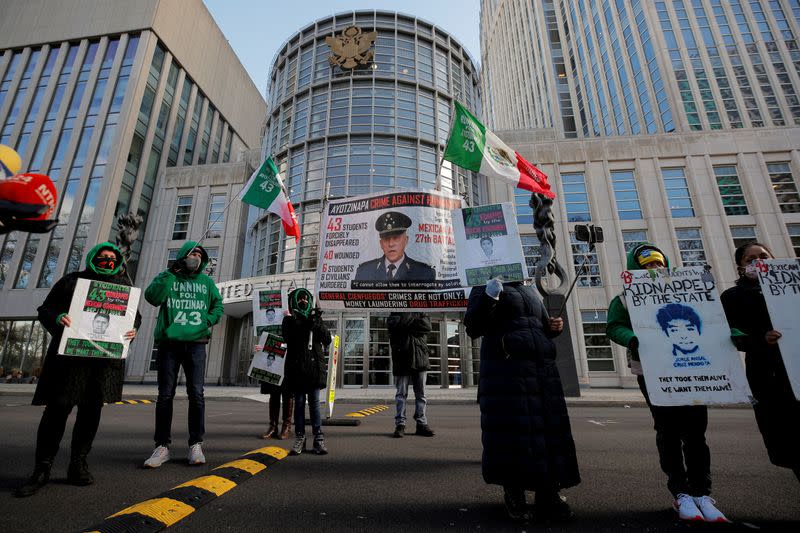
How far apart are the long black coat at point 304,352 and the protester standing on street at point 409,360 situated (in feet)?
4.61

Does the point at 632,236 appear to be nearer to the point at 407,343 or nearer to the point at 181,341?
the point at 407,343

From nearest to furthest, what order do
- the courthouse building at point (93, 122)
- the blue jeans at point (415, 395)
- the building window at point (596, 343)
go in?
the blue jeans at point (415, 395) < the building window at point (596, 343) < the courthouse building at point (93, 122)

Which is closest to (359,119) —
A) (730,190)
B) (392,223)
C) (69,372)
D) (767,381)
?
(392,223)

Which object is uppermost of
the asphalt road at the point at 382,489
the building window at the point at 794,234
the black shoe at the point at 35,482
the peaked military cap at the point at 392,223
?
the building window at the point at 794,234

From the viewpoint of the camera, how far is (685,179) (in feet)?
→ 85.5

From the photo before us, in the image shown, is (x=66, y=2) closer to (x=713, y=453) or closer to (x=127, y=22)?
(x=127, y=22)

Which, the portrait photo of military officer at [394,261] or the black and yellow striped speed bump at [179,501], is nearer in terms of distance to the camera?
the black and yellow striped speed bump at [179,501]

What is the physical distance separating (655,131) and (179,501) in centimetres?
4329

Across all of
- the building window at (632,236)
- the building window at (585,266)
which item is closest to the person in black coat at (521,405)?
the building window at (585,266)

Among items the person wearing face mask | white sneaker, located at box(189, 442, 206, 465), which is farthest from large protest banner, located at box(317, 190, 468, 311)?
the person wearing face mask

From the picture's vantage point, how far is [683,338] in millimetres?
2818

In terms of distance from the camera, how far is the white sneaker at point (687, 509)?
2.53 metres

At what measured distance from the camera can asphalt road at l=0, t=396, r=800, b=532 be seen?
8.32 feet

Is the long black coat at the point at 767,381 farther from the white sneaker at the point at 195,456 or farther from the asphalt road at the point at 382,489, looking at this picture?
the white sneaker at the point at 195,456
